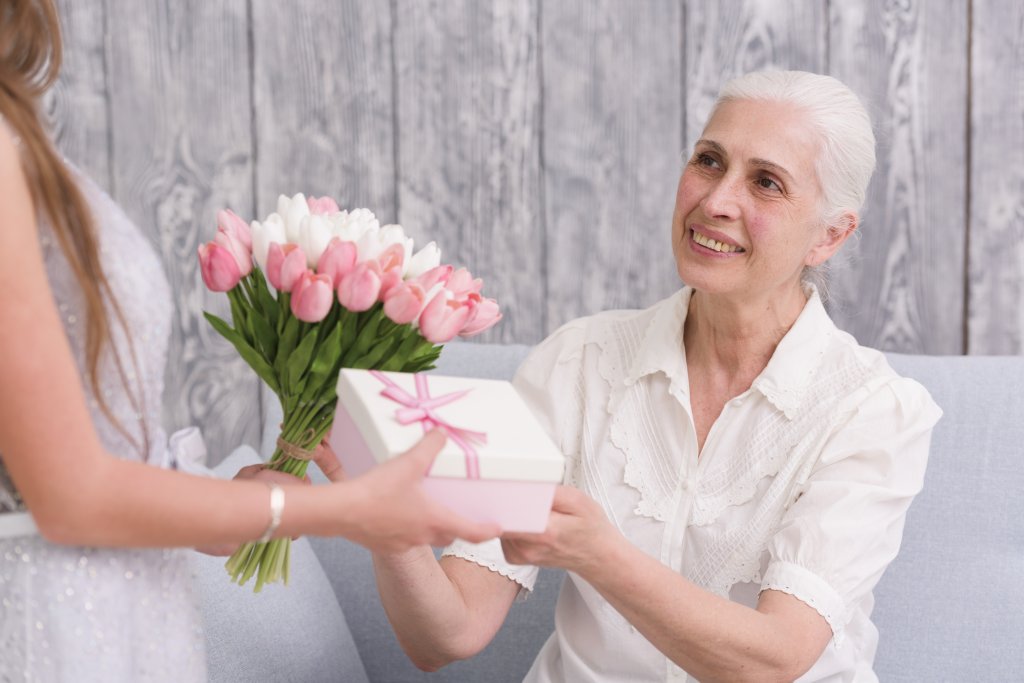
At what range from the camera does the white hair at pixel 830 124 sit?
1605 mm

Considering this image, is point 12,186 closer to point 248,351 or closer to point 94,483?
point 94,483

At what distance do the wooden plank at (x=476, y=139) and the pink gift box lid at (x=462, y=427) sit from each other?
1122mm

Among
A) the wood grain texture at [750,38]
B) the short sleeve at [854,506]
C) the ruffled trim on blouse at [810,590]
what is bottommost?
the ruffled trim on blouse at [810,590]

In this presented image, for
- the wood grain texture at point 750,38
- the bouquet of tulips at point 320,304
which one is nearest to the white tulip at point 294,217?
the bouquet of tulips at point 320,304

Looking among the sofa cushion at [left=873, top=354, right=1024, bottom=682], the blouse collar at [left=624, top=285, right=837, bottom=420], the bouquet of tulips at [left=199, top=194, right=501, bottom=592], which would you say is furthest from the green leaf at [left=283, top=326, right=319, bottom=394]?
the sofa cushion at [left=873, top=354, right=1024, bottom=682]

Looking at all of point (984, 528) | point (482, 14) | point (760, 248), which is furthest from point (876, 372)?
point (482, 14)

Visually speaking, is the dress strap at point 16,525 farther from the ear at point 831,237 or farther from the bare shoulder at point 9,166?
the ear at point 831,237

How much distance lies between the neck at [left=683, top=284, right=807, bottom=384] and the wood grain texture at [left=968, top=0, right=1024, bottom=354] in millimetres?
713

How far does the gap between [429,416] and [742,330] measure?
2.34 feet

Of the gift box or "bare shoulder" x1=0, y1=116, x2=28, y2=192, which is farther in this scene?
the gift box

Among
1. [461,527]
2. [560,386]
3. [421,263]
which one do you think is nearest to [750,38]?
[560,386]

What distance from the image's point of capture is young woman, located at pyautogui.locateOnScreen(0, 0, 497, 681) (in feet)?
2.88

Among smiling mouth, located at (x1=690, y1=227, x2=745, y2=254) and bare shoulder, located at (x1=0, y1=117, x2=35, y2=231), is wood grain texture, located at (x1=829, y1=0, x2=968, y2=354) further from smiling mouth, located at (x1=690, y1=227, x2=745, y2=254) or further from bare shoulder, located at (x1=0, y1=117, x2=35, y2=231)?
bare shoulder, located at (x1=0, y1=117, x2=35, y2=231)

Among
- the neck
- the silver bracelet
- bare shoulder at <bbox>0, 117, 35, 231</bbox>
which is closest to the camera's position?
bare shoulder at <bbox>0, 117, 35, 231</bbox>
